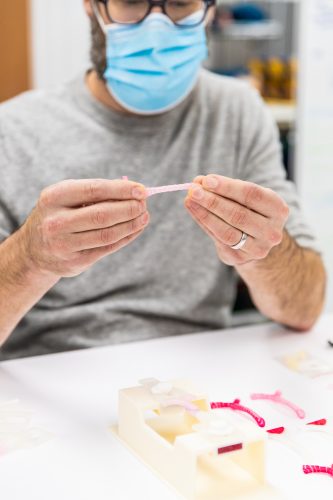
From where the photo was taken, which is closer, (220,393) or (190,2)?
(220,393)

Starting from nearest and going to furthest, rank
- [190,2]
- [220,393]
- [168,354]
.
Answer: [220,393]
[168,354]
[190,2]

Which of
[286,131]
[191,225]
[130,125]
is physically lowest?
[286,131]

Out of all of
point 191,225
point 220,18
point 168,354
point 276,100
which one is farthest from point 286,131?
point 168,354

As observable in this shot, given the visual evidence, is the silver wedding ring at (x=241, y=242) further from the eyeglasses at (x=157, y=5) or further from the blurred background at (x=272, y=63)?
the blurred background at (x=272, y=63)

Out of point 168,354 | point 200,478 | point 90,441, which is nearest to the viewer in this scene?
point 200,478

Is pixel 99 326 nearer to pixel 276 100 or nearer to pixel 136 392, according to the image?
pixel 136 392

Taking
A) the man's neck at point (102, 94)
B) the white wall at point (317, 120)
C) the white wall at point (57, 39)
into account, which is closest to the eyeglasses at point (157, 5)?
the man's neck at point (102, 94)

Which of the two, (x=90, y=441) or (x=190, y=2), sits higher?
(x=190, y=2)

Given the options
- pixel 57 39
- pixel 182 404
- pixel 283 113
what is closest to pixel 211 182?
pixel 182 404

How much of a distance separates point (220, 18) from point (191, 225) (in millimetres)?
2035

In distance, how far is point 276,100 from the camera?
312 cm

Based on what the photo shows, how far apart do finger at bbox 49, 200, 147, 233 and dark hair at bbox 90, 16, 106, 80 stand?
0.57 m

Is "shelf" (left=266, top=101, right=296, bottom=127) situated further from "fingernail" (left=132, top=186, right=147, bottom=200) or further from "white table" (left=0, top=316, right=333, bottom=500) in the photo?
"fingernail" (left=132, top=186, right=147, bottom=200)

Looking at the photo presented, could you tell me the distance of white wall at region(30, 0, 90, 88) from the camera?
8.06 feet
